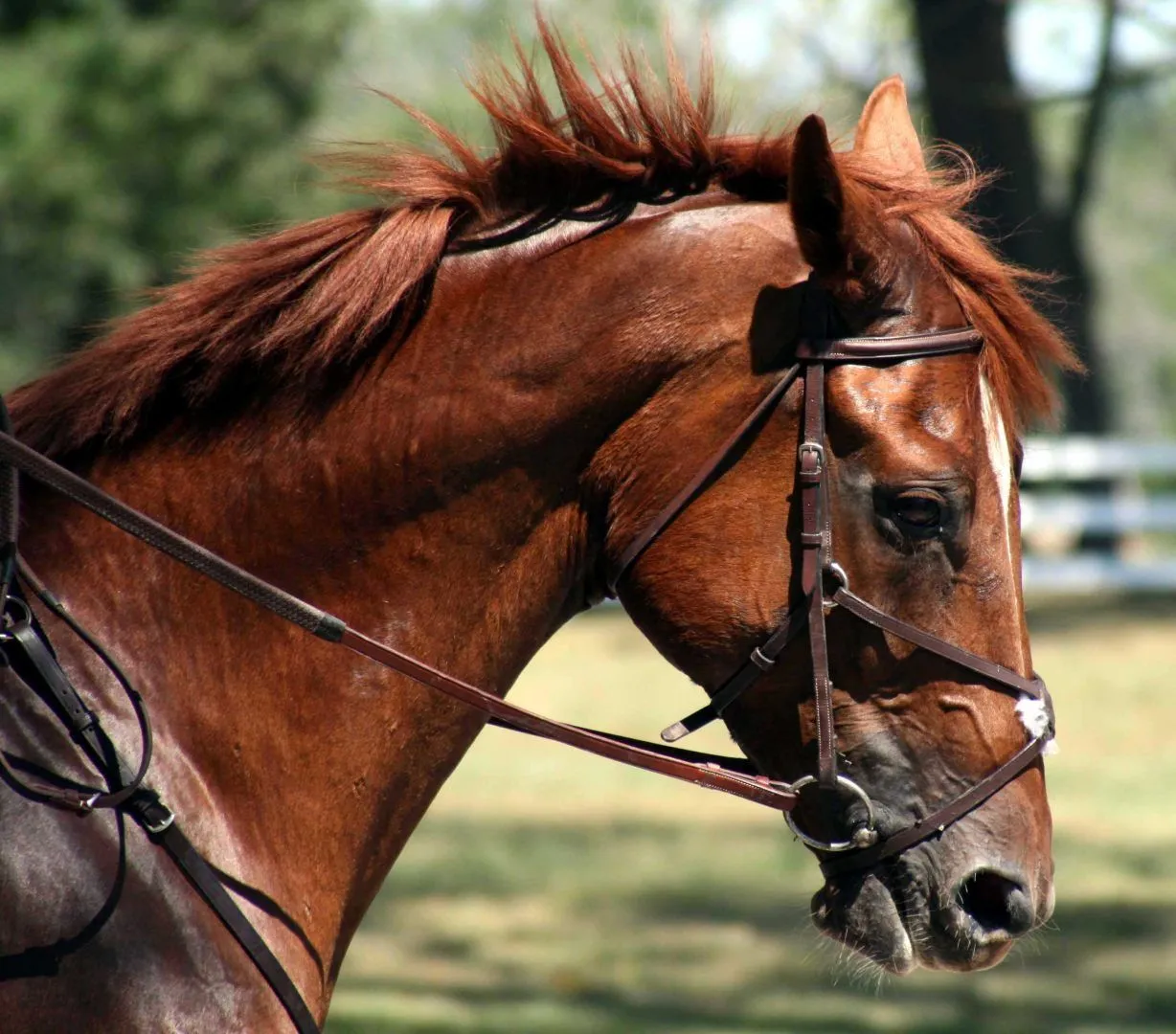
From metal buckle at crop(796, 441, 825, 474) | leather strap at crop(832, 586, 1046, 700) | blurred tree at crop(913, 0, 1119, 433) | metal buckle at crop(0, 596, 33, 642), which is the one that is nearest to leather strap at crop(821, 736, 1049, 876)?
leather strap at crop(832, 586, 1046, 700)

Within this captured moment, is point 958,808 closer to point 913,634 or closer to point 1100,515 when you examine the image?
point 913,634

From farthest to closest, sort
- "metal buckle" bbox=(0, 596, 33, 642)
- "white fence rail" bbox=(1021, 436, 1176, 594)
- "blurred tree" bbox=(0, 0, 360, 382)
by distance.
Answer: "blurred tree" bbox=(0, 0, 360, 382), "white fence rail" bbox=(1021, 436, 1176, 594), "metal buckle" bbox=(0, 596, 33, 642)

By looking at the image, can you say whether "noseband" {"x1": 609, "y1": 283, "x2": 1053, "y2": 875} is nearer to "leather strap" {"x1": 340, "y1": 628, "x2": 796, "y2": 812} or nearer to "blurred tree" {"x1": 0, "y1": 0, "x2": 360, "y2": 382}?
Answer: "leather strap" {"x1": 340, "y1": 628, "x2": 796, "y2": 812}

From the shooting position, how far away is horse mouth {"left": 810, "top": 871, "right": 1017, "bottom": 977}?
2.46 m

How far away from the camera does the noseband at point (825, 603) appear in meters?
2.46

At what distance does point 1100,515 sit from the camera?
15781mm

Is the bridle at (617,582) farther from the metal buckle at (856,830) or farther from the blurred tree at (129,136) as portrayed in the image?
the blurred tree at (129,136)

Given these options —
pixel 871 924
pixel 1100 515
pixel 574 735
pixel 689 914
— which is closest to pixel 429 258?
pixel 574 735

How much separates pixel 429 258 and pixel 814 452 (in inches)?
29.5

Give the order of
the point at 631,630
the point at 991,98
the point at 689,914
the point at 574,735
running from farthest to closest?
1. the point at 631,630
2. the point at 991,98
3. the point at 689,914
4. the point at 574,735

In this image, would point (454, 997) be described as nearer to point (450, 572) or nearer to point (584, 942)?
point (584, 942)

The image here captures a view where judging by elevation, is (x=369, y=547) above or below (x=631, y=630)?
above

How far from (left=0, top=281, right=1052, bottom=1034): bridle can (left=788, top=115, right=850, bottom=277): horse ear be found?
0.07 meters

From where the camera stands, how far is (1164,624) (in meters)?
13.5
